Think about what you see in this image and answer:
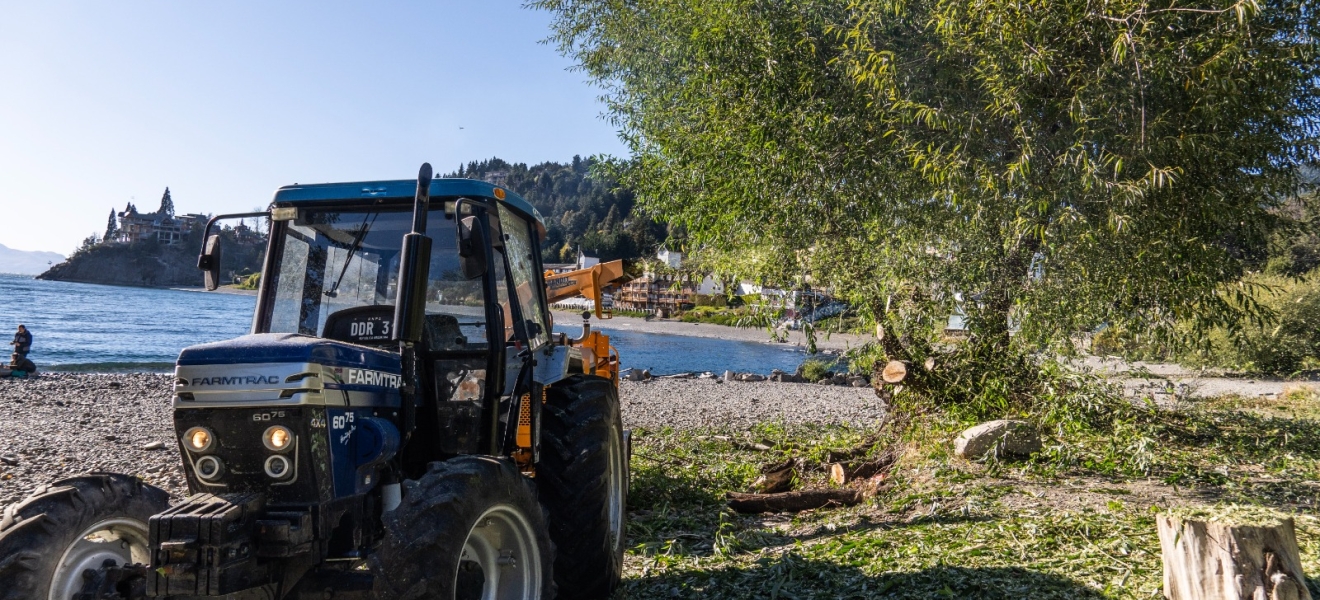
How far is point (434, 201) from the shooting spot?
4477mm

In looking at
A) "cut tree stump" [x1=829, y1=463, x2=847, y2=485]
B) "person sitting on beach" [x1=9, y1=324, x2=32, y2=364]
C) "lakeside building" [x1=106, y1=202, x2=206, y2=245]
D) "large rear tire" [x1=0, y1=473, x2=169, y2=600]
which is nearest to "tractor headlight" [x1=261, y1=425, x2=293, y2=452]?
"large rear tire" [x1=0, y1=473, x2=169, y2=600]

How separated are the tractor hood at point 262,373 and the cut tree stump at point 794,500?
4.86 m

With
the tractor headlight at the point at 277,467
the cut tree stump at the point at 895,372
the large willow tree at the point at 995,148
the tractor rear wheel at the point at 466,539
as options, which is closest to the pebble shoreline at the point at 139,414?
the tractor headlight at the point at 277,467

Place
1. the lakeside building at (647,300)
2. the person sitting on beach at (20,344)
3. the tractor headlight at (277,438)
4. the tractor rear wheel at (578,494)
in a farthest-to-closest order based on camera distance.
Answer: the lakeside building at (647,300), the person sitting on beach at (20,344), the tractor rear wheel at (578,494), the tractor headlight at (277,438)

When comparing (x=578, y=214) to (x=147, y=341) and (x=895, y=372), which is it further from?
(x=895, y=372)

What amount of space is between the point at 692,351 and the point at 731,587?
4155cm

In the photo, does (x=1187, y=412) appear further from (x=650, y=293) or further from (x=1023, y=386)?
(x=650, y=293)

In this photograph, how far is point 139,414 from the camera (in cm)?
1519

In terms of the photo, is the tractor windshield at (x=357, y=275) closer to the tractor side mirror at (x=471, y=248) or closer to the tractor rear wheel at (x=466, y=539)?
the tractor side mirror at (x=471, y=248)

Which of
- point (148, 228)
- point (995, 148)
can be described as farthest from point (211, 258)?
point (148, 228)

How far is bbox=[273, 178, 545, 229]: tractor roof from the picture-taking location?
4.42 m

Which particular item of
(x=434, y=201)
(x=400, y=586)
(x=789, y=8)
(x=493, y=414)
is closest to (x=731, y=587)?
(x=493, y=414)

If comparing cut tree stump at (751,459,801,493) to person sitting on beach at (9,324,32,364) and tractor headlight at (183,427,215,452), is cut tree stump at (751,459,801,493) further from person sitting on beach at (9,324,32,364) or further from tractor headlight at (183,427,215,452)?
person sitting on beach at (9,324,32,364)

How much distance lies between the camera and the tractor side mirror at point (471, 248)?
375 cm
